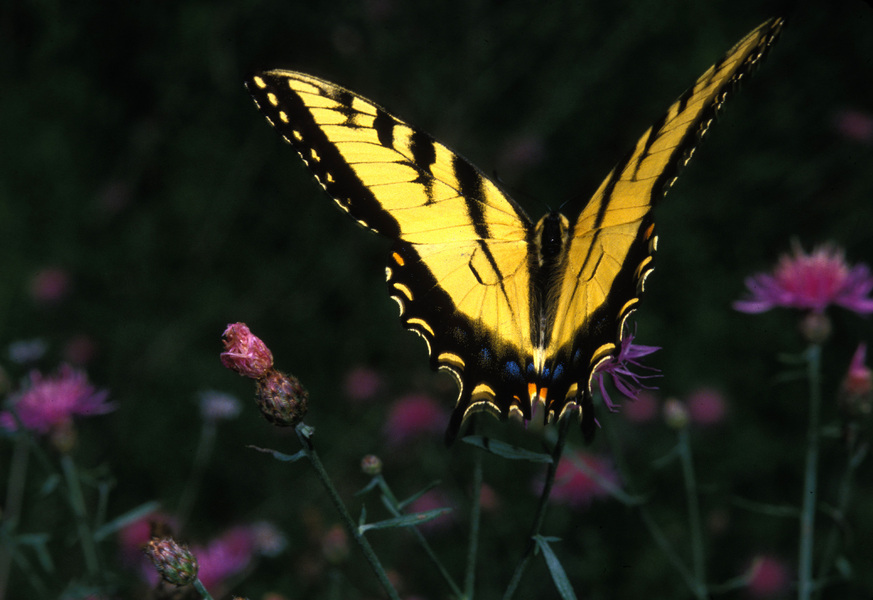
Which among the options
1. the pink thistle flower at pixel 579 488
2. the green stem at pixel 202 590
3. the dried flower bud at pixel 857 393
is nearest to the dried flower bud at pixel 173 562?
the green stem at pixel 202 590

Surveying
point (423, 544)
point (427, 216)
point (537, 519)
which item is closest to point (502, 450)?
point (537, 519)

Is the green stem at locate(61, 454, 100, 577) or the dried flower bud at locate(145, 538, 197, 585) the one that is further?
the green stem at locate(61, 454, 100, 577)

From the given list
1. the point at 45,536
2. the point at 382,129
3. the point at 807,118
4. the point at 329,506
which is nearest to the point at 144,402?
the point at 329,506

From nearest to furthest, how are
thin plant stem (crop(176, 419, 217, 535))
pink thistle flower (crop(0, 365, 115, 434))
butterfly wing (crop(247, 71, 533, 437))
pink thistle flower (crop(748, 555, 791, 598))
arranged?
butterfly wing (crop(247, 71, 533, 437)), pink thistle flower (crop(0, 365, 115, 434)), pink thistle flower (crop(748, 555, 791, 598)), thin plant stem (crop(176, 419, 217, 535))

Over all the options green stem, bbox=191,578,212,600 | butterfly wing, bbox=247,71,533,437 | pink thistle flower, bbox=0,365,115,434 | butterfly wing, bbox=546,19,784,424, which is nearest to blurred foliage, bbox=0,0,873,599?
pink thistle flower, bbox=0,365,115,434

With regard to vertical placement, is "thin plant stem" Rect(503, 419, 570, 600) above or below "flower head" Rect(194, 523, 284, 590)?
above

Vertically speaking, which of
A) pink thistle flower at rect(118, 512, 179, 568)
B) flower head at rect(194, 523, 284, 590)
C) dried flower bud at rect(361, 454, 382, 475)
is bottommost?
pink thistle flower at rect(118, 512, 179, 568)

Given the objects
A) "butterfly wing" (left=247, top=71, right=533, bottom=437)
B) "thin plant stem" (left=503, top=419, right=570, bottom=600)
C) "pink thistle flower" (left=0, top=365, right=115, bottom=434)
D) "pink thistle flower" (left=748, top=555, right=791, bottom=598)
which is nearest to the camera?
"thin plant stem" (left=503, top=419, right=570, bottom=600)

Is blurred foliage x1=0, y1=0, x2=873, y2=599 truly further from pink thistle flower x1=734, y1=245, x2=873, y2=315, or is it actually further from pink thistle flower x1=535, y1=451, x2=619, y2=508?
pink thistle flower x1=734, y1=245, x2=873, y2=315
